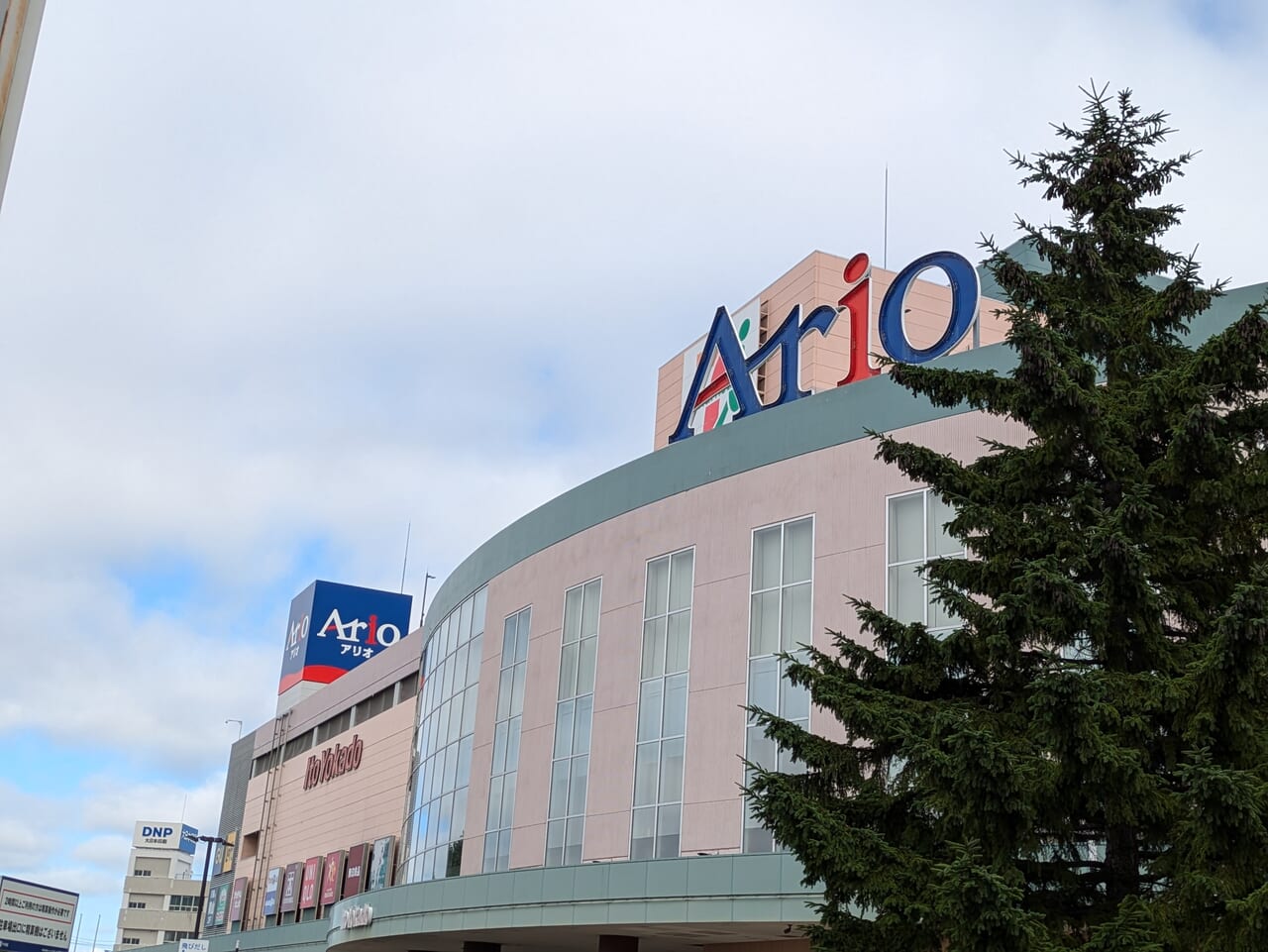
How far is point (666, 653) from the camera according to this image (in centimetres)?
2766

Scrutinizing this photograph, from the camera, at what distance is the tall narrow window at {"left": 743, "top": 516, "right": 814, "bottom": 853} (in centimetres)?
2462

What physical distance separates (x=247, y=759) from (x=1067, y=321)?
63425 mm

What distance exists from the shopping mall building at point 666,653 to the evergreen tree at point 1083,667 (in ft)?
21.3

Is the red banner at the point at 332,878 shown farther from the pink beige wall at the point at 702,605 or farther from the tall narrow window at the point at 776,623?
the tall narrow window at the point at 776,623

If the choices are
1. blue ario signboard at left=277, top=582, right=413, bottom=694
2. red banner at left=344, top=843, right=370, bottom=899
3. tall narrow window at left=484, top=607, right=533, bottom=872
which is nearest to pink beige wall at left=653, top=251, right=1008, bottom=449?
blue ario signboard at left=277, top=582, right=413, bottom=694

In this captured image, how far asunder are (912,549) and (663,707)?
637cm

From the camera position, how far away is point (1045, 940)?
10.3m

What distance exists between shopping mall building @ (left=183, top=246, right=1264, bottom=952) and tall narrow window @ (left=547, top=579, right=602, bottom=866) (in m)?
0.05

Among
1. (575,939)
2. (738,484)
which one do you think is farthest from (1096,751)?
(575,939)

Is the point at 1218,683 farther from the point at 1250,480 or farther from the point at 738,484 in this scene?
the point at 738,484

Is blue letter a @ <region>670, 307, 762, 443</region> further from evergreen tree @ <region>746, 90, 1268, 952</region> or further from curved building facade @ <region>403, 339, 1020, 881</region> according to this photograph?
evergreen tree @ <region>746, 90, 1268, 952</region>

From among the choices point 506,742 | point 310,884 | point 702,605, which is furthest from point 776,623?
point 310,884

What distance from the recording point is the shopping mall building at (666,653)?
79.5 ft

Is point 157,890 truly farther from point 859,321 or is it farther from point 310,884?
point 859,321
